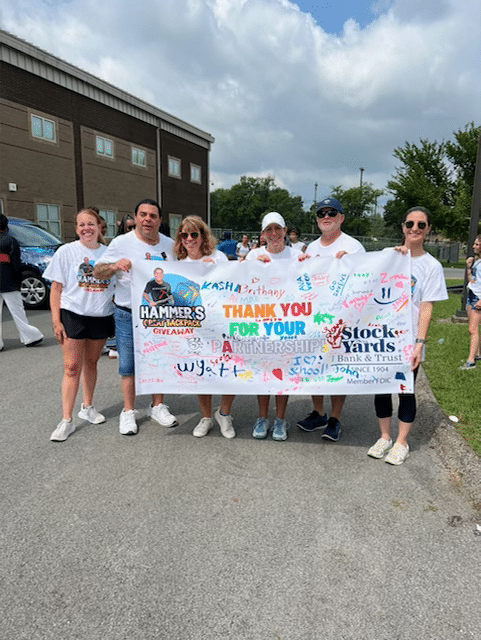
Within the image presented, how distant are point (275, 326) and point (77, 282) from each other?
175cm

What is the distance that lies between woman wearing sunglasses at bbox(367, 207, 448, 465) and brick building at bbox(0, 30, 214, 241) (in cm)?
1747

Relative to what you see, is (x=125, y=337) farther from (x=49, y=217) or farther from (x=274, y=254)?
(x=49, y=217)

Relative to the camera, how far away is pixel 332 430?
4.12m

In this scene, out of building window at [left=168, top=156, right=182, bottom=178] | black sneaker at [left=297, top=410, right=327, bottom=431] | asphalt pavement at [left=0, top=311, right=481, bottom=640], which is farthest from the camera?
building window at [left=168, top=156, right=182, bottom=178]

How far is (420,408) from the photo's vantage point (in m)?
4.79

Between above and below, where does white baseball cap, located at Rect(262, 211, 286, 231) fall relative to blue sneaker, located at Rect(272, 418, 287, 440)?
above

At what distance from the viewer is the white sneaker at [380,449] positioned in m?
3.77

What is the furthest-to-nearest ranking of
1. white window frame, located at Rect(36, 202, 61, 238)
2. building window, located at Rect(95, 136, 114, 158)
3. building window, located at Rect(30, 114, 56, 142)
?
building window, located at Rect(95, 136, 114, 158) < white window frame, located at Rect(36, 202, 61, 238) < building window, located at Rect(30, 114, 56, 142)

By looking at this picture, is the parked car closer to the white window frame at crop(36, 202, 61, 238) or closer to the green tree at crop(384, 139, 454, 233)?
the white window frame at crop(36, 202, 61, 238)

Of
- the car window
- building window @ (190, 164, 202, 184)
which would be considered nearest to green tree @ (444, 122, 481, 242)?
building window @ (190, 164, 202, 184)

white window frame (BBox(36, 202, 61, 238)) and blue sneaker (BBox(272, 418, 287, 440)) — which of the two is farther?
white window frame (BBox(36, 202, 61, 238))

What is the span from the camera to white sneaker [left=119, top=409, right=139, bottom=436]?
420 centimetres

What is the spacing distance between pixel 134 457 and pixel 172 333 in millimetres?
1055

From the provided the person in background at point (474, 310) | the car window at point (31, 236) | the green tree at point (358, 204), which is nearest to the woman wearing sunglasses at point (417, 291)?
the person in background at point (474, 310)
